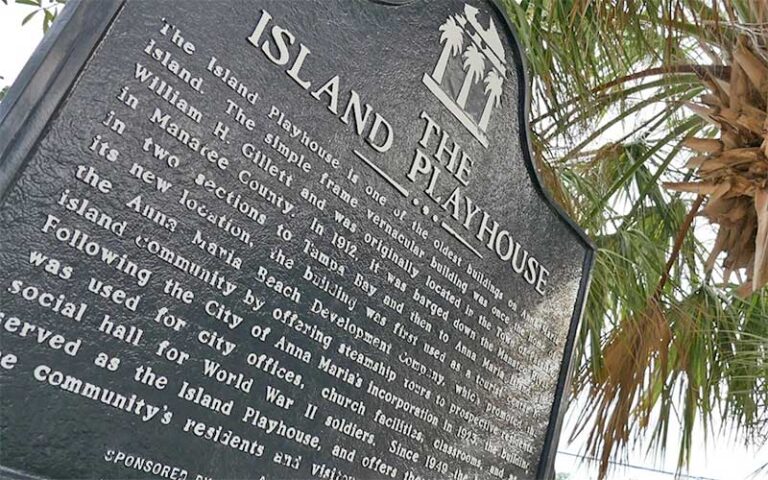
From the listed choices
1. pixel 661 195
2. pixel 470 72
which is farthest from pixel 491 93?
pixel 661 195

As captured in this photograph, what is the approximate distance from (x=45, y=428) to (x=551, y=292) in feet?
4.41

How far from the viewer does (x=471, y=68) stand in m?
1.64

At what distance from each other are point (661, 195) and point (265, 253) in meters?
2.58

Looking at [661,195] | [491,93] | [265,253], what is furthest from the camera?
[661,195]

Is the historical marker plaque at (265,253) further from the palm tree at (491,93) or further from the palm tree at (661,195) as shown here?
the palm tree at (661,195)

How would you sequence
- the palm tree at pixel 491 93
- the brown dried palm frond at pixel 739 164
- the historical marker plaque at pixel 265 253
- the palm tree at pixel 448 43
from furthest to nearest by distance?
1. the brown dried palm frond at pixel 739 164
2. the palm tree at pixel 491 93
3. the palm tree at pixel 448 43
4. the historical marker plaque at pixel 265 253

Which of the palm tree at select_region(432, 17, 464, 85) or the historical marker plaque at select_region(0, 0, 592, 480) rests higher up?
the palm tree at select_region(432, 17, 464, 85)

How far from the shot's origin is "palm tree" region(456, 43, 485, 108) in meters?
1.60

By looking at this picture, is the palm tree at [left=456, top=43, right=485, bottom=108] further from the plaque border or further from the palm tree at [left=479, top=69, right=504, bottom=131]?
the plaque border

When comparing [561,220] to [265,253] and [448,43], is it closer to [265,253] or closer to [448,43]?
[448,43]

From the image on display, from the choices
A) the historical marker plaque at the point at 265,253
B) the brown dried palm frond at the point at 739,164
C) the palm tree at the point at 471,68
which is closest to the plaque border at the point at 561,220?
the historical marker plaque at the point at 265,253

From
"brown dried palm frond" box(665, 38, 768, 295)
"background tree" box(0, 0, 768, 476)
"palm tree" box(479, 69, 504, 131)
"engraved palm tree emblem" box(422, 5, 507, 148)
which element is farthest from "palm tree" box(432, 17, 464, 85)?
"brown dried palm frond" box(665, 38, 768, 295)

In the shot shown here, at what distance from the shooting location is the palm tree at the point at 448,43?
5.04ft

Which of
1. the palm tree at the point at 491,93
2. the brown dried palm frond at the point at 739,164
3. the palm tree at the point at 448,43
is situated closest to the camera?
the palm tree at the point at 448,43
